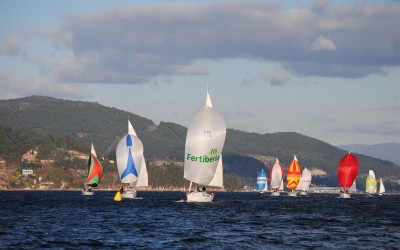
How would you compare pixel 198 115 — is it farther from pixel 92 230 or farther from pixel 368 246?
pixel 368 246

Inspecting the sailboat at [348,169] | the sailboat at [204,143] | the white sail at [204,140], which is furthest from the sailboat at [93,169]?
the white sail at [204,140]

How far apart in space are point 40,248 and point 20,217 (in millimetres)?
34172

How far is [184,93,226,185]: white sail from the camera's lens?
358 feet

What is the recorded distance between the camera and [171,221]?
86.0m

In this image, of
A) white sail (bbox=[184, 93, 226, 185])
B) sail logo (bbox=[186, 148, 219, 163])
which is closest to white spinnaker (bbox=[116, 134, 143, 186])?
white sail (bbox=[184, 93, 226, 185])

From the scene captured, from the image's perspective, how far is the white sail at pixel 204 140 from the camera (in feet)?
358

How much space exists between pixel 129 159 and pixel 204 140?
3909 centimetres

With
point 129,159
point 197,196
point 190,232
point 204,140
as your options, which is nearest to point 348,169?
point 129,159

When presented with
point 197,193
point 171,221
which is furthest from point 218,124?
point 171,221

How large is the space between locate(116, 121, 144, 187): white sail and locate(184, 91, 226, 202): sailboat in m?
35.3

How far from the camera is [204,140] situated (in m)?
109

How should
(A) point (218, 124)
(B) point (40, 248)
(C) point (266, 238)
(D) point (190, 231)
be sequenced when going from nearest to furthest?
(B) point (40, 248), (C) point (266, 238), (D) point (190, 231), (A) point (218, 124)

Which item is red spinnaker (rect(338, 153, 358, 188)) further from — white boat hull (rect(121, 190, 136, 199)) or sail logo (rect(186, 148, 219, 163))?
sail logo (rect(186, 148, 219, 163))

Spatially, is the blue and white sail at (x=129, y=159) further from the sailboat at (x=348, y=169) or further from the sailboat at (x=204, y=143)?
the sailboat at (x=348, y=169)
